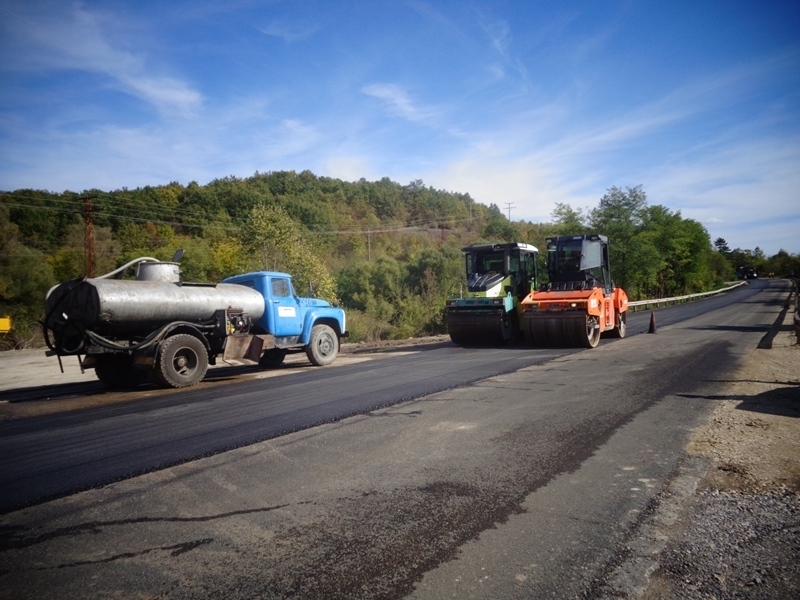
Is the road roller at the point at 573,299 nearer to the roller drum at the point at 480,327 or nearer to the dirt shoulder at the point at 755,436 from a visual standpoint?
the roller drum at the point at 480,327

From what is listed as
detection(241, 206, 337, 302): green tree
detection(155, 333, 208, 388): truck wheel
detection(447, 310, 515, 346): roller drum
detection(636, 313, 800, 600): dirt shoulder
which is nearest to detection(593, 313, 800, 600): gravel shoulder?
detection(636, 313, 800, 600): dirt shoulder

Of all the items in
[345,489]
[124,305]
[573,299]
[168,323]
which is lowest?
[345,489]

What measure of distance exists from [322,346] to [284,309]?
142 cm

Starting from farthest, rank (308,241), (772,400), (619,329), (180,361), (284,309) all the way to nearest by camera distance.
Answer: (308,241)
(619,329)
(284,309)
(180,361)
(772,400)

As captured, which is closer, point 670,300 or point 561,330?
point 561,330

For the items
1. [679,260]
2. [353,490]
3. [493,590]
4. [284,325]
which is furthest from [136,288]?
[679,260]

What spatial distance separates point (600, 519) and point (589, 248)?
1173 centimetres

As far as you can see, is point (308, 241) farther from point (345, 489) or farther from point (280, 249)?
point (345, 489)

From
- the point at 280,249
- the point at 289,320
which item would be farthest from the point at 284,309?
the point at 280,249

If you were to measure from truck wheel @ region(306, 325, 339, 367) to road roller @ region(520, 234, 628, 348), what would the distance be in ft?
17.1

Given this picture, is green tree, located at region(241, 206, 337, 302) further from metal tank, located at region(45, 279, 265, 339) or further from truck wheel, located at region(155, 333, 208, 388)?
truck wheel, located at region(155, 333, 208, 388)

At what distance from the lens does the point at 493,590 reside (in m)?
2.59

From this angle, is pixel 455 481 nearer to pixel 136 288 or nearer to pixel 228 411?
pixel 228 411

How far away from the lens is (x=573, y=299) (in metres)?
12.7
